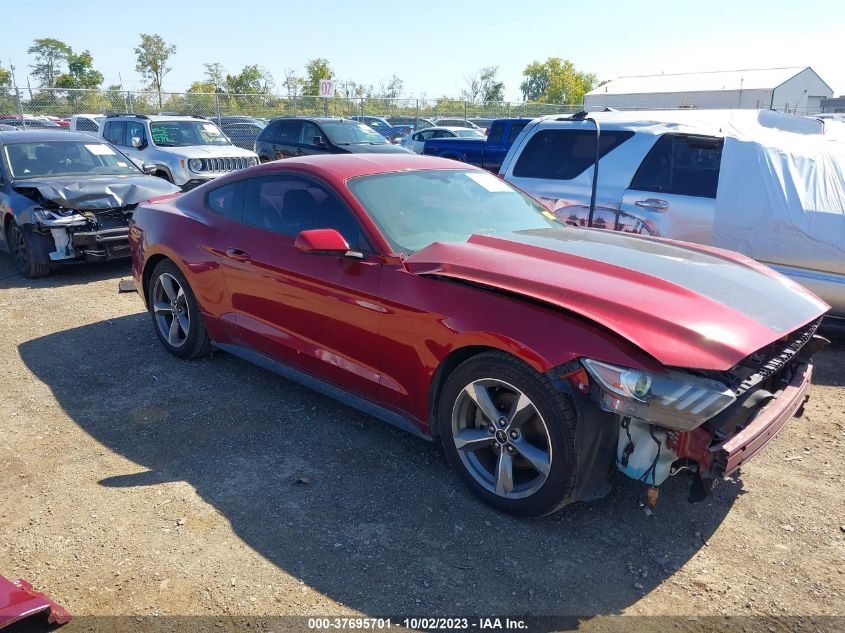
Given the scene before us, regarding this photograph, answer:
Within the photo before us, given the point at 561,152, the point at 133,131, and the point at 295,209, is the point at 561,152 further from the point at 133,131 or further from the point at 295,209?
the point at 133,131

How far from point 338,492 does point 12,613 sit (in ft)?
4.98

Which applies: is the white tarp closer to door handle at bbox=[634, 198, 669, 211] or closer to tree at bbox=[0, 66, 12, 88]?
door handle at bbox=[634, 198, 669, 211]

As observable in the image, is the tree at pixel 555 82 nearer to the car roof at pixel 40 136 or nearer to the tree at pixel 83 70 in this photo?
the tree at pixel 83 70

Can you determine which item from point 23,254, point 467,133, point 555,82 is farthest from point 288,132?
point 555,82

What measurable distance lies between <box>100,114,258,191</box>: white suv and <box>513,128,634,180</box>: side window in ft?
24.3

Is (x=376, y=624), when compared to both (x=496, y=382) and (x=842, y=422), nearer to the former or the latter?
(x=496, y=382)

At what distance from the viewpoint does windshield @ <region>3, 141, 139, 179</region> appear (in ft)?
27.2

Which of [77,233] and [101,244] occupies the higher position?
[77,233]

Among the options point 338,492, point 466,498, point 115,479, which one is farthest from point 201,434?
point 466,498

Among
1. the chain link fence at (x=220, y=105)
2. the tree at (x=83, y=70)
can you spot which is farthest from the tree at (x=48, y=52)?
the chain link fence at (x=220, y=105)

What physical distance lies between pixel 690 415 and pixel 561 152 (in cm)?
444

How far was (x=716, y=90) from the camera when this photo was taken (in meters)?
51.4

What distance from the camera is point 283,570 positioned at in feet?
9.44

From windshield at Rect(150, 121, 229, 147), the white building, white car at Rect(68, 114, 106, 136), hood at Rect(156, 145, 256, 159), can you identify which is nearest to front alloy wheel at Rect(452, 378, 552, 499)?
hood at Rect(156, 145, 256, 159)
